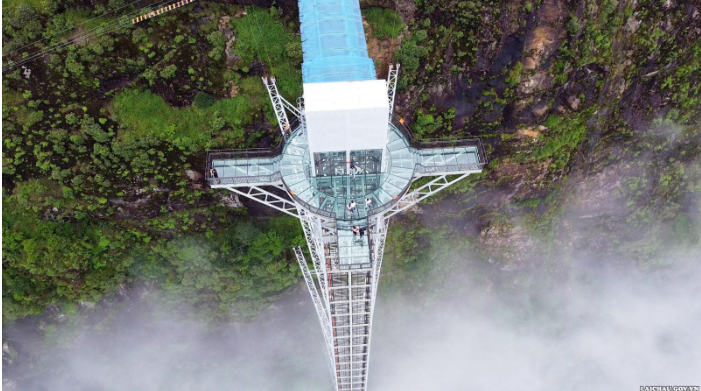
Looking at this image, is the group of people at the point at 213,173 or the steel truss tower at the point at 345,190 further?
the group of people at the point at 213,173

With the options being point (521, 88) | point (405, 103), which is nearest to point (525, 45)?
point (521, 88)

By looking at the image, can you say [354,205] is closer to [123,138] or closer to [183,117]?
[183,117]

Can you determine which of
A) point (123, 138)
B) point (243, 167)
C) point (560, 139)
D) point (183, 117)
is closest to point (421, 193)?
point (243, 167)

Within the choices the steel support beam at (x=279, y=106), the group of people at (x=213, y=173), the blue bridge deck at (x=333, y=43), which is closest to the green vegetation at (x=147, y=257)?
the group of people at (x=213, y=173)

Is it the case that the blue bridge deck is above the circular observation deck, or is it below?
above

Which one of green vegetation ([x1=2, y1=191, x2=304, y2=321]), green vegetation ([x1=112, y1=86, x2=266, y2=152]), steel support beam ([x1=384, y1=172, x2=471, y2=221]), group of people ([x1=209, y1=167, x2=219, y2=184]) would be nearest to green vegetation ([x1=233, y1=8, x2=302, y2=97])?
green vegetation ([x1=112, y1=86, x2=266, y2=152])

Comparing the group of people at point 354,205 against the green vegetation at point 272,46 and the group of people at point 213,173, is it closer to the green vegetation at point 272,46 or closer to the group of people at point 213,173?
the group of people at point 213,173

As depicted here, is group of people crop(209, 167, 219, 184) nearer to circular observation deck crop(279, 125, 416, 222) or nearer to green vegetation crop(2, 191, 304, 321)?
circular observation deck crop(279, 125, 416, 222)
